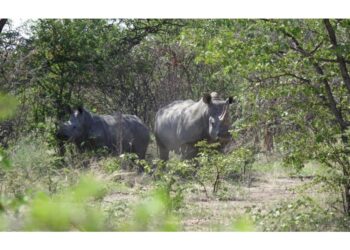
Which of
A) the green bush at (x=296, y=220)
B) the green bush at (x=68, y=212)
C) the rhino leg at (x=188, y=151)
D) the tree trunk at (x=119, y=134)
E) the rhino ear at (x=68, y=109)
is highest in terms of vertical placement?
the rhino ear at (x=68, y=109)

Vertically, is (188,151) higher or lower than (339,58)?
lower

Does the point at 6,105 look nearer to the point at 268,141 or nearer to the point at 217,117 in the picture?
the point at 268,141

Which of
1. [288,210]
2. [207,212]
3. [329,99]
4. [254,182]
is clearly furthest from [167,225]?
[254,182]

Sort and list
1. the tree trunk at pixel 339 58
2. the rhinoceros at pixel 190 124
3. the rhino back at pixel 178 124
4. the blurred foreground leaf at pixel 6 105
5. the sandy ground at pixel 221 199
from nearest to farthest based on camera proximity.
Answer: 1. the blurred foreground leaf at pixel 6 105
2. the tree trunk at pixel 339 58
3. the sandy ground at pixel 221 199
4. the rhinoceros at pixel 190 124
5. the rhino back at pixel 178 124

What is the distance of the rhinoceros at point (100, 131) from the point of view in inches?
431

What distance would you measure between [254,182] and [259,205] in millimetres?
1794

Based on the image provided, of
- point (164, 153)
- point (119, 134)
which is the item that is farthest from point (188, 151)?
point (119, 134)

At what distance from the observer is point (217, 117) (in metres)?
10.2

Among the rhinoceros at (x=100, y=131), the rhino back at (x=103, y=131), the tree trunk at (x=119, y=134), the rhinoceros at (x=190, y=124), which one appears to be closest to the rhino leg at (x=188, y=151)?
the rhinoceros at (x=190, y=124)

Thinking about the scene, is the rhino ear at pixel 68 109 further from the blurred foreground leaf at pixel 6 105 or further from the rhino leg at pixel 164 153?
the blurred foreground leaf at pixel 6 105

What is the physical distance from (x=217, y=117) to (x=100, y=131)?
1957 millimetres

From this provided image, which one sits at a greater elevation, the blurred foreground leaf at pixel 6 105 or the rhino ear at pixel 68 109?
the rhino ear at pixel 68 109

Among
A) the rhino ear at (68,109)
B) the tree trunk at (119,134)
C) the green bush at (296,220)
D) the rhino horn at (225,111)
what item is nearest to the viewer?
the green bush at (296,220)

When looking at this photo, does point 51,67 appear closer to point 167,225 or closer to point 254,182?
point 254,182
